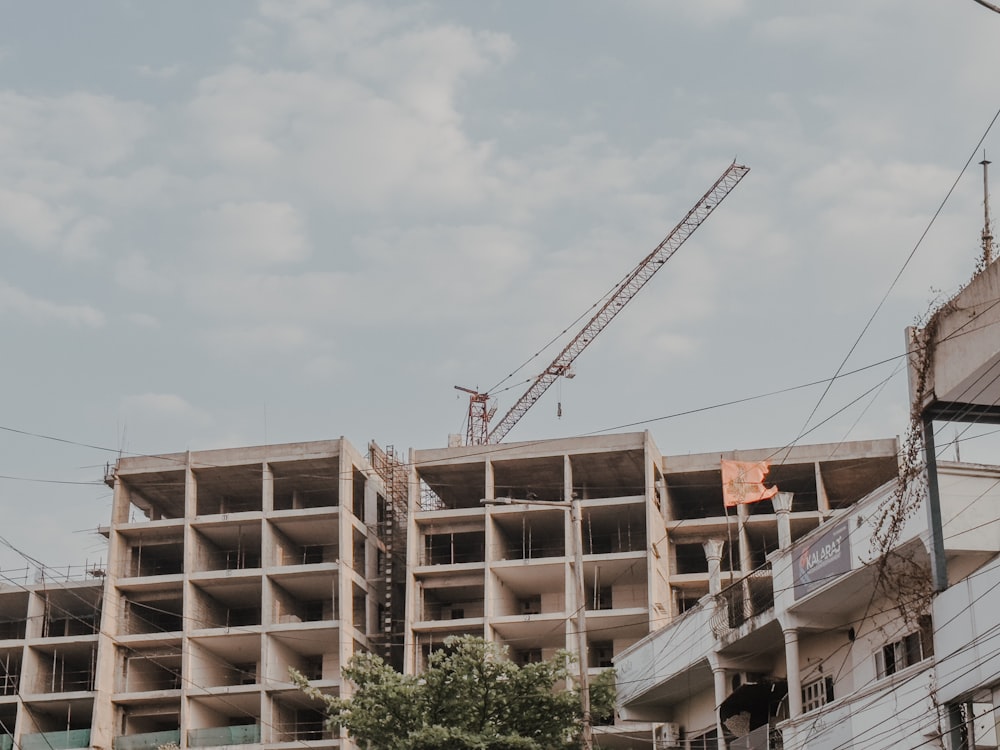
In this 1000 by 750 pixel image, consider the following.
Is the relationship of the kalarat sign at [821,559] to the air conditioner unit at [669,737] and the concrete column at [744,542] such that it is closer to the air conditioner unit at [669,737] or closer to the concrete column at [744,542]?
the air conditioner unit at [669,737]

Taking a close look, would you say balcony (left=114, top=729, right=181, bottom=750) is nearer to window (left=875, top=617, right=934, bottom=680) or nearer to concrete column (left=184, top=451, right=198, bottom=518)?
concrete column (left=184, top=451, right=198, bottom=518)

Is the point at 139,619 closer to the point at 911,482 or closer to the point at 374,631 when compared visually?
the point at 374,631

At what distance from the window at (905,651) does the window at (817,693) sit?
8.00ft

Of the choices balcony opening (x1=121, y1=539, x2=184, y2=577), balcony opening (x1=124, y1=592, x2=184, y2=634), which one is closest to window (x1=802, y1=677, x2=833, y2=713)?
balcony opening (x1=124, y1=592, x2=184, y2=634)

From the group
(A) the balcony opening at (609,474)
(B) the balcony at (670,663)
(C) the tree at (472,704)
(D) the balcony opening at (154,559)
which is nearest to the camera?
(C) the tree at (472,704)

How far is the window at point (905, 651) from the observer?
3423cm

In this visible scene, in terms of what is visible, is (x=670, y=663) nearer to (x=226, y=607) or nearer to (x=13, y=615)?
(x=226, y=607)

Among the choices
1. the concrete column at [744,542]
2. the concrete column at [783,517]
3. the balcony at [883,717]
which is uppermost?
the concrete column at [744,542]

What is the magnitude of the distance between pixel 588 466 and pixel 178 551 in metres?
22.5

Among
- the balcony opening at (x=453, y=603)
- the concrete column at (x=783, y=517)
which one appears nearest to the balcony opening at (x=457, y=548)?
the balcony opening at (x=453, y=603)

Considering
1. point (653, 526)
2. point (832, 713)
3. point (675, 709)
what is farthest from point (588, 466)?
point (832, 713)

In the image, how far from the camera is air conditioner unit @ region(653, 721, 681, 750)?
50.0 m

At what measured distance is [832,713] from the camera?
36.2 m

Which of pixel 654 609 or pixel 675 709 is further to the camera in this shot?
pixel 654 609
